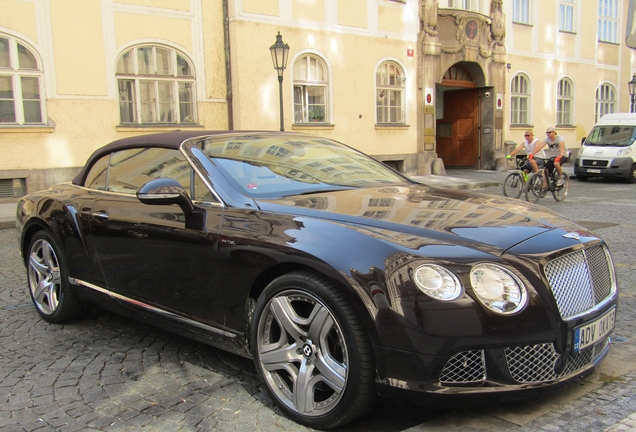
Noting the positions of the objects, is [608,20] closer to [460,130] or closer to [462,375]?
[460,130]

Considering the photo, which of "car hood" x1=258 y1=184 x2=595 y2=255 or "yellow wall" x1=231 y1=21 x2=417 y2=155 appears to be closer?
"car hood" x1=258 y1=184 x2=595 y2=255

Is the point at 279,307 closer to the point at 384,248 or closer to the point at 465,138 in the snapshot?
the point at 384,248

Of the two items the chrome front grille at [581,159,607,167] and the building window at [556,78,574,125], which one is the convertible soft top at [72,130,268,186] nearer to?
the chrome front grille at [581,159,607,167]

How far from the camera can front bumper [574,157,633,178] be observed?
18.2m

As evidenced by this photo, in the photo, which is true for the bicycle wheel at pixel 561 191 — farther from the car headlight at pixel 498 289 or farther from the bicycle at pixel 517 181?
the car headlight at pixel 498 289

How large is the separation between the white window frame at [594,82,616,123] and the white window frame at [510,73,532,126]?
199 inches

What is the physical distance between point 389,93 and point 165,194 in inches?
687

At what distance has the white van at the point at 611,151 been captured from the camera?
1827 cm

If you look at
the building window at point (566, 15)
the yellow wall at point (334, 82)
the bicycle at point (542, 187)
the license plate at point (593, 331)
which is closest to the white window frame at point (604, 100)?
the building window at point (566, 15)

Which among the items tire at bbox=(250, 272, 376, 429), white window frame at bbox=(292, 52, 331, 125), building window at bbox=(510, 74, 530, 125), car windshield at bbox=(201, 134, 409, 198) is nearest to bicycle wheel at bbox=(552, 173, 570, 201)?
white window frame at bbox=(292, 52, 331, 125)

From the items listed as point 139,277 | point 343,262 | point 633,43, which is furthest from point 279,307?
point 633,43

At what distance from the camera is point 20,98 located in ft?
45.1

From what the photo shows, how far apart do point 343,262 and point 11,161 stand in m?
13.1

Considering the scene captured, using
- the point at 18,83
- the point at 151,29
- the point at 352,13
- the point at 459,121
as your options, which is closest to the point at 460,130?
the point at 459,121
